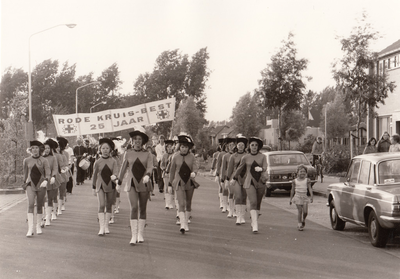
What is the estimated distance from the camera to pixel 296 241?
32.5 ft

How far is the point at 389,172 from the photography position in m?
9.48

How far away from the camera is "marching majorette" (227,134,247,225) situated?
1220 cm

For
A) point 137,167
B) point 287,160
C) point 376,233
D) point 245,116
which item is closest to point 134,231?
point 137,167

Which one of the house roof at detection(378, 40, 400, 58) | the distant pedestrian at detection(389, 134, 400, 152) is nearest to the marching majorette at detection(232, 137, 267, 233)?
the distant pedestrian at detection(389, 134, 400, 152)

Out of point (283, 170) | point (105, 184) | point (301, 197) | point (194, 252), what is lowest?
point (194, 252)

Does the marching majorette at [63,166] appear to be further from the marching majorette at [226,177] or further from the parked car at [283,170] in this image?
the parked car at [283,170]

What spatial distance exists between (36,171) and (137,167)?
2.17 meters

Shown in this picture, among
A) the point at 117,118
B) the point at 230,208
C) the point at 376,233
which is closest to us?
the point at 376,233

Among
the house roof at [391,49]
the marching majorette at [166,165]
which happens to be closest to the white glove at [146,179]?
the marching majorette at [166,165]

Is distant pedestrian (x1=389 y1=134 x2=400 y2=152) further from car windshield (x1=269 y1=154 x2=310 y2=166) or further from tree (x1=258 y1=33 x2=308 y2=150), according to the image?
tree (x1=258 y1=33 x2=308 y2=150)

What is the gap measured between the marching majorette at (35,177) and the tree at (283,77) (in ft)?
64.6

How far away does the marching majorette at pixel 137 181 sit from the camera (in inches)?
387

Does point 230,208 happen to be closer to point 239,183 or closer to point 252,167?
point 239,183

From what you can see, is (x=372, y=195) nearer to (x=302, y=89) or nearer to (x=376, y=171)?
(x=376, y=171)
